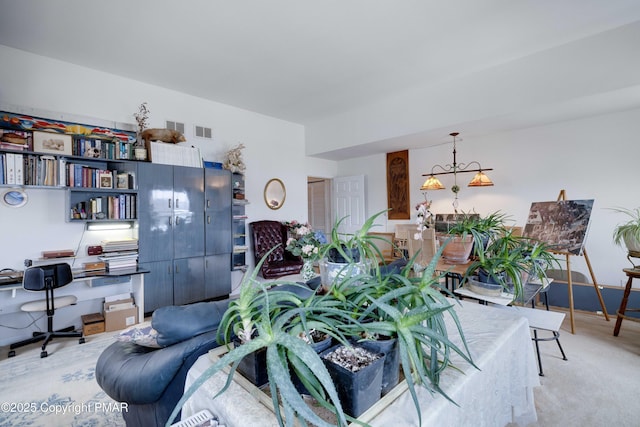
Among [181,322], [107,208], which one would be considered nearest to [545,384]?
[181,322]

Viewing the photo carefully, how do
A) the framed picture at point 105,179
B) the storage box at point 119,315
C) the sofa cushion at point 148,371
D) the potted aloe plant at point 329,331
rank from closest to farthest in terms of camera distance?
the potted aloe plant at point 329,331, the sofa cushion at point 148,371, the storage box at point 119,315, the framed picture at point 105,179

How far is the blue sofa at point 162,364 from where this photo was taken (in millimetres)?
1235

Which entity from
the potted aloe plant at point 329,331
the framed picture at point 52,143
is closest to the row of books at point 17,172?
the framed picture at point 52,143

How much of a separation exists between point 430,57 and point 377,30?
35.7 inches

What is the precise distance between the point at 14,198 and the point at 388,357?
419 centimetres

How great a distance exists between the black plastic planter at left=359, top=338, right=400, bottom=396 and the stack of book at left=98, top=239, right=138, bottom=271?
3535 mm

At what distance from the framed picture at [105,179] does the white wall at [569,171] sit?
481 centimetres

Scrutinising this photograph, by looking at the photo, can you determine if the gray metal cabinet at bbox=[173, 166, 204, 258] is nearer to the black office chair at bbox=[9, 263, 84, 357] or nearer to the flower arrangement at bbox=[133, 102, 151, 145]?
the flower arrangement at bbox=[133, 102, 151, 145]

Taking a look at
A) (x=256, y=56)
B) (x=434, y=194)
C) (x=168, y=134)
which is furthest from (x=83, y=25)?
(x=434, y=194)

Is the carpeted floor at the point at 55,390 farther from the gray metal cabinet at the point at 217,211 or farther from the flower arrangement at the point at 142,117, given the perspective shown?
the flower arrangement at the point at 142,117

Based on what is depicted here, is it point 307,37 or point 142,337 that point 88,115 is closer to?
point 307,37

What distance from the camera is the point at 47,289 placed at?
2729 millimetres

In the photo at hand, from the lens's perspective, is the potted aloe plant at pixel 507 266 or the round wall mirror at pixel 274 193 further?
the round wall mirror at pixel 274 193
